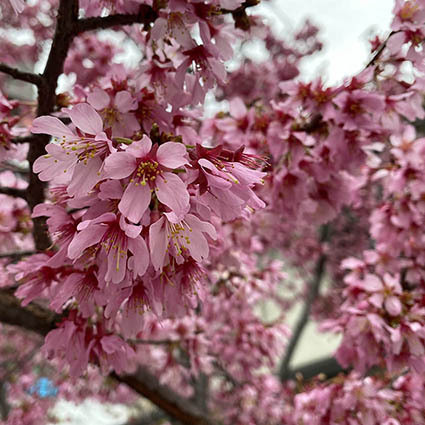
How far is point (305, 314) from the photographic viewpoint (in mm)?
4855

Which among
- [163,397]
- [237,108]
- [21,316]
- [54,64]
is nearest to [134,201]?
[54,64]

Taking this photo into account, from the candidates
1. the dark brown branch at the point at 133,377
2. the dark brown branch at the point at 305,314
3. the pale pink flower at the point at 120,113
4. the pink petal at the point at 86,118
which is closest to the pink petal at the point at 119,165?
the pink petal at the point at 86,118

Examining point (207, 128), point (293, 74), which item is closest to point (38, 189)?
point (207, 128)

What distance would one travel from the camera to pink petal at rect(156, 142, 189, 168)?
740mm

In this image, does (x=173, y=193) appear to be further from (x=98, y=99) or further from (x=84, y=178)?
(x=98, y=99)

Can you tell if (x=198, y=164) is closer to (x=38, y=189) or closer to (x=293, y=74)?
(x=38, y=189)

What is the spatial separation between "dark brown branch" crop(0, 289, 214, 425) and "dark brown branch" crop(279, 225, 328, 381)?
2661 millimetres

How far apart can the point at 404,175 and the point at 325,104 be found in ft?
2.22

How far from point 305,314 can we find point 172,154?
4580 mm

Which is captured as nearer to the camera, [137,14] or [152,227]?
[152,227]

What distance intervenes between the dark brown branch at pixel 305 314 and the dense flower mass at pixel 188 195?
2176 millimetres

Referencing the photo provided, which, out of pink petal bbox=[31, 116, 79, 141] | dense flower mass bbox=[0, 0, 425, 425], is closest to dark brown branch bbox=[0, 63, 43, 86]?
dense flower mass bbox=[0, 0, 425, 425]

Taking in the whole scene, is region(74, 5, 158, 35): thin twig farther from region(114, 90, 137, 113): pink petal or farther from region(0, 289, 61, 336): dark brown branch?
region(0, 289, 61, 336): dark brown branch

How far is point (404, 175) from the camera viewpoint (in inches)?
69.1
